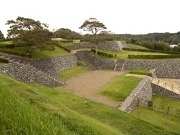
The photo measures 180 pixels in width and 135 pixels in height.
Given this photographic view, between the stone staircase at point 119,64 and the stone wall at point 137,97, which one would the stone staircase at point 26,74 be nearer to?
the stone wall at point 137,97

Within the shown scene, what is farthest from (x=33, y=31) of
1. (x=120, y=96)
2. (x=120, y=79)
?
(x=120, y=96)

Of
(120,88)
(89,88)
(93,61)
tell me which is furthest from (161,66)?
(89,88)

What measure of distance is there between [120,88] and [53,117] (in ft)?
60.2

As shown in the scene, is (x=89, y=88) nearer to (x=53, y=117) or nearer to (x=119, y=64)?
(x=119, y=64)

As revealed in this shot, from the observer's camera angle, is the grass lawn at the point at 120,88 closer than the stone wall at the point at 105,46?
Yes

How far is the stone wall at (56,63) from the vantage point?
32.9m

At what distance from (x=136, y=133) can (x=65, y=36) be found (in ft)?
160

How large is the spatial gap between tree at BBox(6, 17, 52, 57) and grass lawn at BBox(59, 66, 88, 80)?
4.25m

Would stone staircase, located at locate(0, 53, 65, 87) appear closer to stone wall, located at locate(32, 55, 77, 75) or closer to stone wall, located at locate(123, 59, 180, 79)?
stone wall, located at locate(32, 55, 77, 75)

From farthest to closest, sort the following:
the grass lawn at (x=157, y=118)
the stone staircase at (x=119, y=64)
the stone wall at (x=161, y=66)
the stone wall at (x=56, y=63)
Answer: the stone staircase at (x=119, y=64) → the stone wall at (x=161, y=66) → the stone wall at (x=56, y=63) → the grass lawn at (x=157, y=118)

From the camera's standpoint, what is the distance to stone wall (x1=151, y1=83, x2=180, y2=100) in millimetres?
30572

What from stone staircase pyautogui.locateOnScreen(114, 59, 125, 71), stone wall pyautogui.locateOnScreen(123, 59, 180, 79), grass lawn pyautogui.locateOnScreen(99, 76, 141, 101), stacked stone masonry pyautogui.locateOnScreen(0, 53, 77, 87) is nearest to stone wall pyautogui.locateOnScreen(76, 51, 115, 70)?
stone staircase pyautogui.locateOnScreen(114, 59, 125, 71)

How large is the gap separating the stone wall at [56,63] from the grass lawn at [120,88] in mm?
7739

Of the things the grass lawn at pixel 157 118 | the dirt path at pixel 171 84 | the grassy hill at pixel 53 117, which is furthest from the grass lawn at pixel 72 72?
the grassy hill at pixel 53 117
